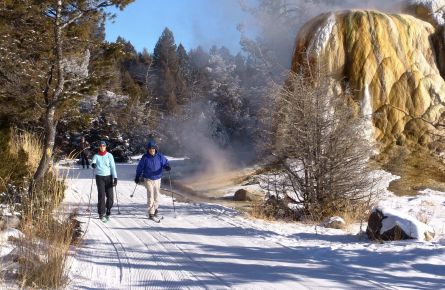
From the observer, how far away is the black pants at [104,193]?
10719 millimetres

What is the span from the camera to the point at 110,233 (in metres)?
9.01

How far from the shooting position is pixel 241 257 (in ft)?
24.0

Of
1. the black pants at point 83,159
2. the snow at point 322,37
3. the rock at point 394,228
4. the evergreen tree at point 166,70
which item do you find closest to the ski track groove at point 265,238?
the rock at point 394,228

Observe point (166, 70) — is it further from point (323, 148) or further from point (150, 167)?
point (150, 167)

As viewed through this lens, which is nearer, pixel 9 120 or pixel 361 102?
pixel 9 120

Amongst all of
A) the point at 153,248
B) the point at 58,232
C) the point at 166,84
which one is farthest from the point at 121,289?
the point at 166,84

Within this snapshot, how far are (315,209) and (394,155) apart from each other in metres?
10.7

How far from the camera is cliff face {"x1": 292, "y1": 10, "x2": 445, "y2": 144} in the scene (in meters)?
22.6

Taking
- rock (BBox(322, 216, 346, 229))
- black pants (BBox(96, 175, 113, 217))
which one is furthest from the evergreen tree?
rock (BBox(322, 216, 346, 229))

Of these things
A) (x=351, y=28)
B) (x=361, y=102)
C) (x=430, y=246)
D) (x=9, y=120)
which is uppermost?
(x=351, y=28)

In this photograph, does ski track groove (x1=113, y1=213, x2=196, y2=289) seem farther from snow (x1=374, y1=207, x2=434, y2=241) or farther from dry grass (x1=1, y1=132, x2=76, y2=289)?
snow (x1=374, y1=207, x2=434, y2=241)

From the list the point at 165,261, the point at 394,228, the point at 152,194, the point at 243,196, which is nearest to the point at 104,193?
the point at 152,194

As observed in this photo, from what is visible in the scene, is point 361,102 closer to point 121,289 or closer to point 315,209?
point 315,209

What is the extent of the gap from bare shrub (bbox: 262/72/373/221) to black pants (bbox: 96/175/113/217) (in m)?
4.24
